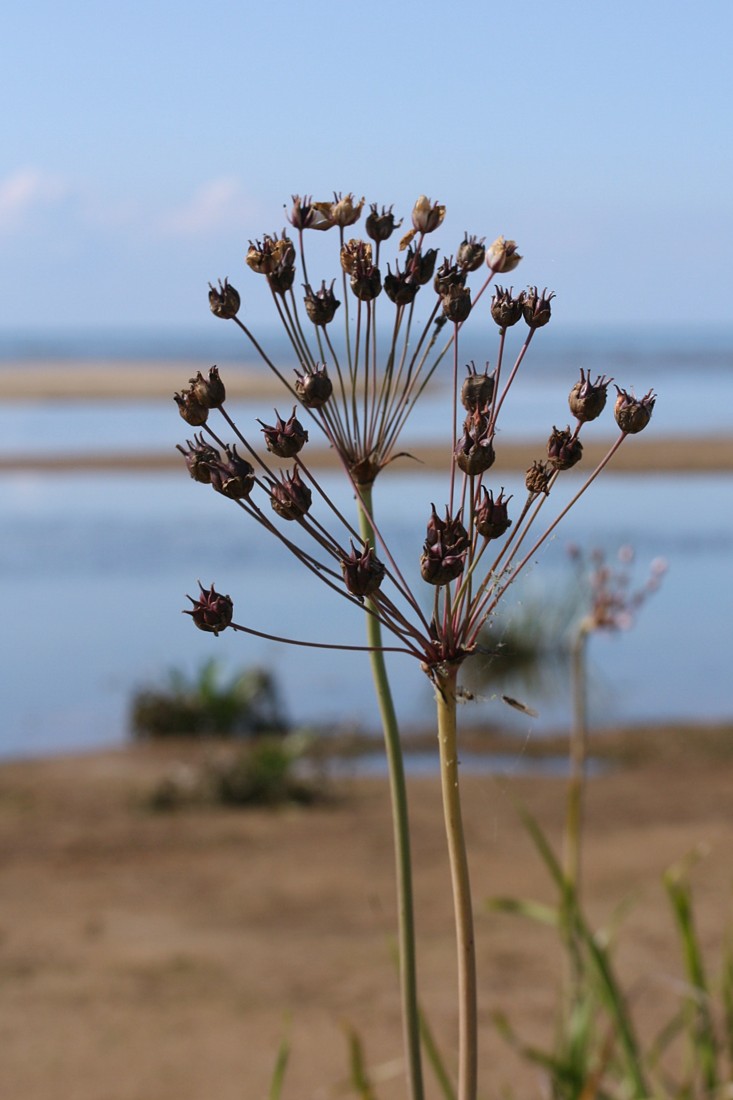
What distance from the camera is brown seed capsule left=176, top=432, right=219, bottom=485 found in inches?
55.3

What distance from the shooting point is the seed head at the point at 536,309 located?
Result: 1.46 meters

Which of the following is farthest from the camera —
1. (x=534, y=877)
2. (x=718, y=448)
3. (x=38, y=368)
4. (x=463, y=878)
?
(x=38, y=368)

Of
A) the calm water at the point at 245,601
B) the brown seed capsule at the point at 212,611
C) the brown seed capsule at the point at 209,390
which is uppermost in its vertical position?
the calm water at the point at 245,601

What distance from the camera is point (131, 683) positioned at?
15.5 meters

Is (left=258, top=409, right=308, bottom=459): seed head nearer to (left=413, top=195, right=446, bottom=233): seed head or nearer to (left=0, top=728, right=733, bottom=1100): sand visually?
(left=413, top=195, right=446, bottom=233): seed head

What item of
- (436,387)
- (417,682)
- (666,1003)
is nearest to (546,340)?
(436,387)

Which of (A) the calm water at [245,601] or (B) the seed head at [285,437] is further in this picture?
(A) the calm water at [245,601]

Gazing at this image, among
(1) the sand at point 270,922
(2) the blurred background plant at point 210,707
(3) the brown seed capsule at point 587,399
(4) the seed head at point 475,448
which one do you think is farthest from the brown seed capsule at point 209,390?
(2) the blurred background plant at point 210,707

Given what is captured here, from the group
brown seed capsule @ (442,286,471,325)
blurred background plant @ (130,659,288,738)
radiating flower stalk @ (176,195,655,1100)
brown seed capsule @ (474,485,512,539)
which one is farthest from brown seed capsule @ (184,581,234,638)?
blurred background plant @ (130,659,288,738)

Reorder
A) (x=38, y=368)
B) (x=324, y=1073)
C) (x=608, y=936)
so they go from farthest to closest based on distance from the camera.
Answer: (x=38, y=368)
(x=324, y=1073)
(x=608, y=936)

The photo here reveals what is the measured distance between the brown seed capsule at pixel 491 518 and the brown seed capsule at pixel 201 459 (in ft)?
0.88

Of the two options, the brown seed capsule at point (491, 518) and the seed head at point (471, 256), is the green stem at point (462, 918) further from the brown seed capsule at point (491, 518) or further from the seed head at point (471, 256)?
the seed head at point (471, 256)

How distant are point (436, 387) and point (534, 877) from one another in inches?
2397

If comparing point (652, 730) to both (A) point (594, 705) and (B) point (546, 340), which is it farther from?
(B) point (546, 340)
